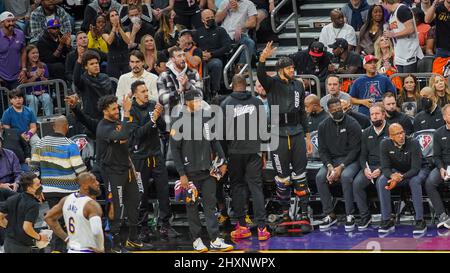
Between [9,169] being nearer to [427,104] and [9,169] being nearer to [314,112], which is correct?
[314,112]

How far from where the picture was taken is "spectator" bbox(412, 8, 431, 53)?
794 inches

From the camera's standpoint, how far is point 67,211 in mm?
14594

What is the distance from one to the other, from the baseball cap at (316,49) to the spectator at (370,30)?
3.67 feet

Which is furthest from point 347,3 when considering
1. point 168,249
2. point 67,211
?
point 67,211

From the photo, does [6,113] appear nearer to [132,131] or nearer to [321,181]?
[132,131]

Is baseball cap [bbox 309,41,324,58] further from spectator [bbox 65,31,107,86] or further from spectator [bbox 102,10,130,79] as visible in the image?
spectator [bbox 65,31,107,86]

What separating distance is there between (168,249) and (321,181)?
2300 millimetres

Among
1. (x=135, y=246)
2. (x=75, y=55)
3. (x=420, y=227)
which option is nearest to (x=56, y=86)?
(x=75, y=55)

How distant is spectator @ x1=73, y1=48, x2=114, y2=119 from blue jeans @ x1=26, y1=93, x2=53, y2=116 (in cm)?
147

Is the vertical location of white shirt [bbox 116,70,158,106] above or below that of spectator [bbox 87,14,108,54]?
below

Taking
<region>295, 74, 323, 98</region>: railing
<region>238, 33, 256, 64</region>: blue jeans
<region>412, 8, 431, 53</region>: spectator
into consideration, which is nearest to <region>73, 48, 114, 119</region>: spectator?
<region>238, 33, 256, 64</region>: blue jeans

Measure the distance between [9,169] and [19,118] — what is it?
1.40 m

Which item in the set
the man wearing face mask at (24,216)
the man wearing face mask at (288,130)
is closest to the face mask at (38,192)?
the man wearing face mask at (24,216)

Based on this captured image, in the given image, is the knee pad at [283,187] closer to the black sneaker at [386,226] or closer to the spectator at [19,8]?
the black sneaker at [386,226]
